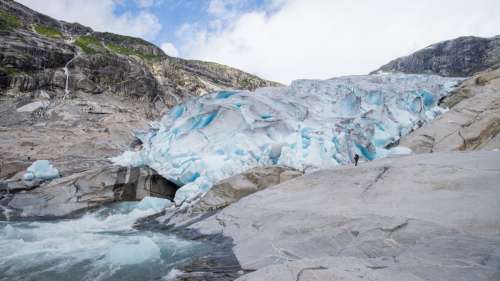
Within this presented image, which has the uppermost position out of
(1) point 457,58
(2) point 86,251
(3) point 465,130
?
(1) point 457,58

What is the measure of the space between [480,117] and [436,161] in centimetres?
749

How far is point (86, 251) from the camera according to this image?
21.2 feet

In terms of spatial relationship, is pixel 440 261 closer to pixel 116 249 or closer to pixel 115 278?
pixel 115 278

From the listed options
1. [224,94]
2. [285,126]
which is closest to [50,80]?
[224,94]

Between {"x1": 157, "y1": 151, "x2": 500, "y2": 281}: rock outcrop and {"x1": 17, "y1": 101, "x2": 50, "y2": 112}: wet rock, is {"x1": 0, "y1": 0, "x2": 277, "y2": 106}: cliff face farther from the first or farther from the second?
{"x1": 157, "y1": 151, "x2": 500, "y2": 281}: rock outcrop

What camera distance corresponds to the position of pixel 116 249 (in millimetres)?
5781

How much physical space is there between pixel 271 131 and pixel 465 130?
727cm

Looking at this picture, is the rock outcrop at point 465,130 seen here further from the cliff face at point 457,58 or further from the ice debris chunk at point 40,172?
the cliff face at point 457,58

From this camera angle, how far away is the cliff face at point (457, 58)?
115 feet

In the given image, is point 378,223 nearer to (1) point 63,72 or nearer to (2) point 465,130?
(2) point 465,130

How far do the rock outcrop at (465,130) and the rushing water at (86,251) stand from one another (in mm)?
9873

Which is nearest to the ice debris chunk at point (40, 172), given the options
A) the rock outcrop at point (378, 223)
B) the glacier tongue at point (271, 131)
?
the glacier tongue at point (271, 131)

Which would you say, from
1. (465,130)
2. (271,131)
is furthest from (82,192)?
(465,130)

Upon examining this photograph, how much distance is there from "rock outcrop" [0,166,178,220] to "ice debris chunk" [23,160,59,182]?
1.43 ft
